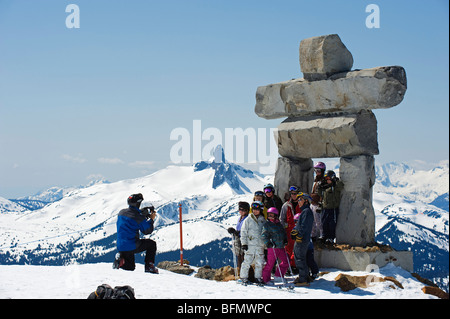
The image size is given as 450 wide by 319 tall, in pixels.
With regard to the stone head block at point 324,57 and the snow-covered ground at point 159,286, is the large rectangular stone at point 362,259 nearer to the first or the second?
the snow-covered ground at point 159,286

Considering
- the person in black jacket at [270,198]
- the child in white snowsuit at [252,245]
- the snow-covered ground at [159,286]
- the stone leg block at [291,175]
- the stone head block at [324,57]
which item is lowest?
the snow-covered ground at [159,286]

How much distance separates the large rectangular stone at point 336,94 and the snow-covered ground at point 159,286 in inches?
174

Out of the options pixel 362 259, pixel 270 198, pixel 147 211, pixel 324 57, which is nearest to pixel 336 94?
pixel 324 57

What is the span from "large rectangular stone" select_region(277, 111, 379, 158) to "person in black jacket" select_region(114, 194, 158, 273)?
15.7 ft

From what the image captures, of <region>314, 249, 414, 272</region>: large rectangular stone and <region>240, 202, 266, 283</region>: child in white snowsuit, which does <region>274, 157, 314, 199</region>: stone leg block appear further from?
<region>240, 202, 266, 283</region>: child in white snowsuit

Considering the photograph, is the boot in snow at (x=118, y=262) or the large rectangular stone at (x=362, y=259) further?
the large rectangular stone at (x=362, y=259)

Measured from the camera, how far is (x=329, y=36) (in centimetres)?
Result: 1514

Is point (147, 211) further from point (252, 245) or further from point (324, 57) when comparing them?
point (324, 57)

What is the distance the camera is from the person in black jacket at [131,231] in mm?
13648

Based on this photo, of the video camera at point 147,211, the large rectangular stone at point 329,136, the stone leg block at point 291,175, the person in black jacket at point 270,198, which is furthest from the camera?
the stone leg block at point 291,175

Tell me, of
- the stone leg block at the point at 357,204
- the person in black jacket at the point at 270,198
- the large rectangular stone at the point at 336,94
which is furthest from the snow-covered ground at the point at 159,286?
the large rectangular stone at the point at 336,94

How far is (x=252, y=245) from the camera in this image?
12.9 m

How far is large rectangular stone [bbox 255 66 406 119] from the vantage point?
1402 cm

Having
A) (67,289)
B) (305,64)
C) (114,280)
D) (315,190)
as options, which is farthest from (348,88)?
(67,289)
